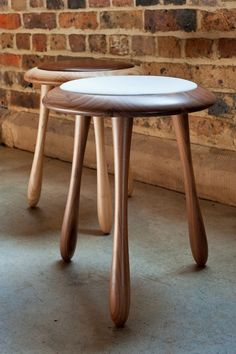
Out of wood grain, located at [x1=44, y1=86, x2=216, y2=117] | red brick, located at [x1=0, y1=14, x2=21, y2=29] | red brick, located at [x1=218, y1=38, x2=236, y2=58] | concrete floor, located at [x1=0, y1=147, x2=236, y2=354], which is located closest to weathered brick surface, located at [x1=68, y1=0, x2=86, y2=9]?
red brick, located at [x1=0, y1=14, x2=21, y2=29]

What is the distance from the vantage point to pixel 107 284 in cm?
154

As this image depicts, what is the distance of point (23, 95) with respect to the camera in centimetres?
305

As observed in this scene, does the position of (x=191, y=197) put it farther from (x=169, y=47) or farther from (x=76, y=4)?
(x=76, y=4)

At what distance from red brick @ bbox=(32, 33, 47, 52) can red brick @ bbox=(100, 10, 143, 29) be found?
1.47 feet

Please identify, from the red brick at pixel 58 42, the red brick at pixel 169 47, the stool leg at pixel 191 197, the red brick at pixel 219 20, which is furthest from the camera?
the red brick at pixel 58 42

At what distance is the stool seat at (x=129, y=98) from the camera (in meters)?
1.20

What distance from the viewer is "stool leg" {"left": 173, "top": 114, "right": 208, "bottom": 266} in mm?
1487

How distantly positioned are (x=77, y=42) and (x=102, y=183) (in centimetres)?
105

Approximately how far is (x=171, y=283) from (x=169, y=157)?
32.9 inches

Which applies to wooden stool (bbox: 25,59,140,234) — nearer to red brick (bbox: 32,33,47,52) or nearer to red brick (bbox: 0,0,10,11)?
red brick (bbox: 32,33,47,52)

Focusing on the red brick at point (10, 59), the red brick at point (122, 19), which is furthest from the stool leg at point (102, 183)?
the red brick at point (10, 59)

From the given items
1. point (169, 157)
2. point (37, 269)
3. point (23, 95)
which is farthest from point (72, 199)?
point (23, 95)

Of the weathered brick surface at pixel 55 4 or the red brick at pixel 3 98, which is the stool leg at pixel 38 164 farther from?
the red brick at pixel 3 98

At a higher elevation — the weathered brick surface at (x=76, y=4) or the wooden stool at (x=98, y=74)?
the weathered brick surface at (x=76, y=4)
